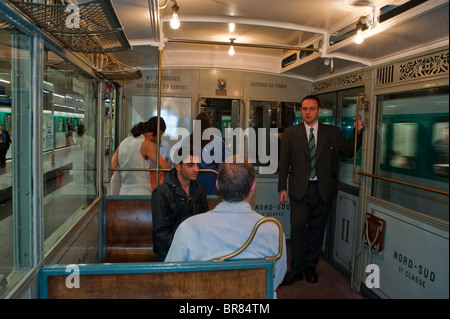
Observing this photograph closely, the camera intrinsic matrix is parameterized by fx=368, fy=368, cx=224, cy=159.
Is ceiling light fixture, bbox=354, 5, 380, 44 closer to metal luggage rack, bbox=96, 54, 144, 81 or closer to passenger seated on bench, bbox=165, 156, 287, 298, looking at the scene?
passenger seated on bench, bbox=165, 156, 287, 298

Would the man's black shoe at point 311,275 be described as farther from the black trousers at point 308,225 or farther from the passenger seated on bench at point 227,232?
the passenger seated on bench at point 227,232

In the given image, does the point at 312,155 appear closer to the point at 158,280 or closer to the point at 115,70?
the point at 115,70

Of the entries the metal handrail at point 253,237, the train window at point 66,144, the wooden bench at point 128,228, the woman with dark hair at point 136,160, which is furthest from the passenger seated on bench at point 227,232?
the woman with dark hair at point 136,160

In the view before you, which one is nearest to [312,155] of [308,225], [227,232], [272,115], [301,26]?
[308,225]

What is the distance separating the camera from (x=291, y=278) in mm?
3553

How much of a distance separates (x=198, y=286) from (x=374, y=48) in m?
2.13

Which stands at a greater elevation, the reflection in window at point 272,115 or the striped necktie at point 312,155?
the reflection in window at point 272,115

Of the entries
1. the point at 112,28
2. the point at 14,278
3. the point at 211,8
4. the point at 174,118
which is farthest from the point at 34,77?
the point at 174,118

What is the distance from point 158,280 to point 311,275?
2.44 metres

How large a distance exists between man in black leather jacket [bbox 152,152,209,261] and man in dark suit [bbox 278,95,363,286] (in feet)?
3.98

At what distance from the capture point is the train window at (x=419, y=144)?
1.03 meters

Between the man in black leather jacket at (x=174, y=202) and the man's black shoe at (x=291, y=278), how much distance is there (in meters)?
1.41

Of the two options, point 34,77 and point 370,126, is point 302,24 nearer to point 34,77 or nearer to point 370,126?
point 370,126

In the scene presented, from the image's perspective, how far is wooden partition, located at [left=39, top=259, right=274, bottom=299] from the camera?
1523 mm
